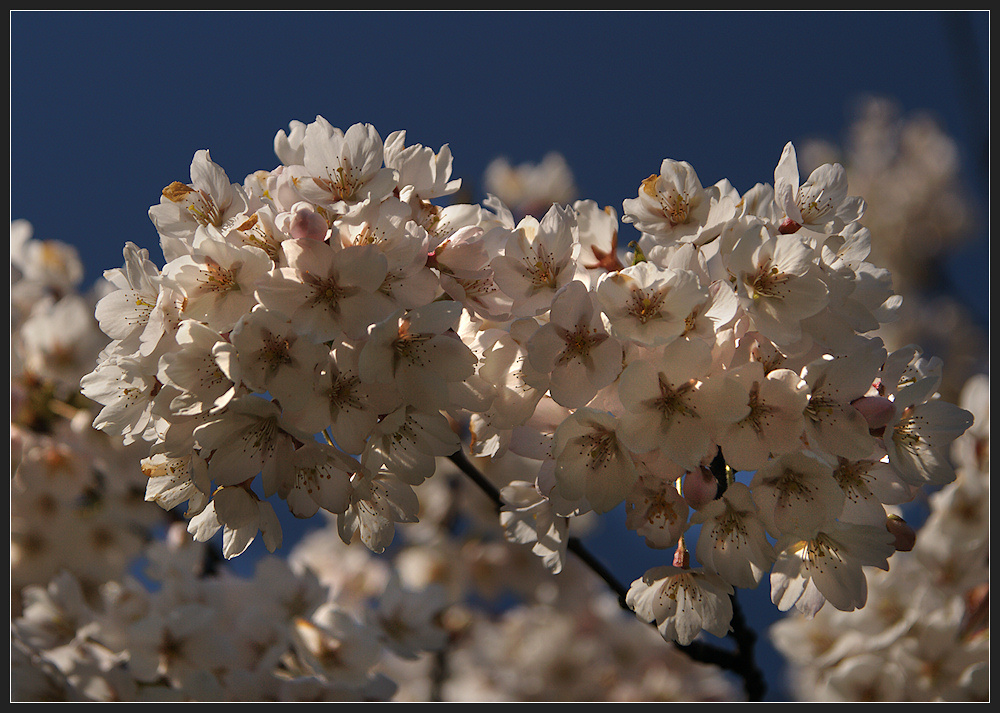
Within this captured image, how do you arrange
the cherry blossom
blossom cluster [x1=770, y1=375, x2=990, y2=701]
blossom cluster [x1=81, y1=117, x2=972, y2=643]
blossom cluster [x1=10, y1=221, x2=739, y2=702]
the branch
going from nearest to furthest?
blossom cluster [x1=81, y1=117, x2=972, y2=643] → the cherry blossom → the branch → blossom cluster [x1=10, y1=221, x2=739, y2=702] → blossom cluster [x1=770, y1=375, x2=990, y2=701]

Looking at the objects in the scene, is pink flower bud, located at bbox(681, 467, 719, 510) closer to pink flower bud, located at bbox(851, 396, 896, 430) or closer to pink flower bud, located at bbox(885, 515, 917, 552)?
pink flower bud, located at bbox(851, 396, 896, 430)

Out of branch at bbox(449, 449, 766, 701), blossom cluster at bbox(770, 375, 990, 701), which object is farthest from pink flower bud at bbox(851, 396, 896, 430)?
blossom cluster at bbox(770, 375, 990, 701)

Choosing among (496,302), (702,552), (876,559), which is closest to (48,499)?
(496,302)

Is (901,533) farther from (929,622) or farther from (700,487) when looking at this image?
(929,622)

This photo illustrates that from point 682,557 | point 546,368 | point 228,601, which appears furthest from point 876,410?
point 228,601

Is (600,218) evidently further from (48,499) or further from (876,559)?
(48,499)

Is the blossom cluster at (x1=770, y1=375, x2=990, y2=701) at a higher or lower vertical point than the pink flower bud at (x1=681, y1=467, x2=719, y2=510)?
lower
